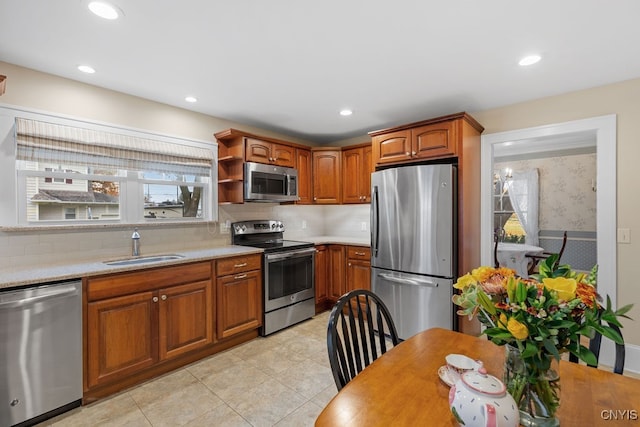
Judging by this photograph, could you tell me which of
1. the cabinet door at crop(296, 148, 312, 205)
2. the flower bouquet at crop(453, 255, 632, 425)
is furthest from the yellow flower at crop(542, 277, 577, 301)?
the cabinet door at crop(296, 148, 312, 205)

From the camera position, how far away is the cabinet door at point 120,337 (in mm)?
2094

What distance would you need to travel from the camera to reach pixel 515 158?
613 cm

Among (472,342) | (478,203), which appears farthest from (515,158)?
(472,342)

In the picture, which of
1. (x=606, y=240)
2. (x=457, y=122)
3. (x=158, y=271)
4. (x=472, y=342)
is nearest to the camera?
(x=472, y=342)

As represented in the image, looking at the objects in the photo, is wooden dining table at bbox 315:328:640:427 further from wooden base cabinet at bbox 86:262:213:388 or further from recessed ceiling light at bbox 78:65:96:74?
recessed ceiling light at bbox 78:65:96:74

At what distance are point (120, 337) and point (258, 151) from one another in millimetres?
2196

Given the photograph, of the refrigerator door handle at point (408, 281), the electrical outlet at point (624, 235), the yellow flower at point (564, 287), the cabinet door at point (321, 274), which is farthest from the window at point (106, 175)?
the electrical outlet at point (624, 235)

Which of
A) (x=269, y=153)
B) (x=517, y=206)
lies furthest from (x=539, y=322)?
(x=517, y=206)

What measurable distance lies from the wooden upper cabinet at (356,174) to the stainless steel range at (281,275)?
96cm

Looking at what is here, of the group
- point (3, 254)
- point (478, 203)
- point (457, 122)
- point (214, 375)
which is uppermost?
point (457, 122)

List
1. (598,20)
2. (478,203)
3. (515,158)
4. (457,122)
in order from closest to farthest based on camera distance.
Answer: (598,20) < (457,122) < (478,203) < (515,158)

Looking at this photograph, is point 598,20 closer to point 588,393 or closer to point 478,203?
point 478,203

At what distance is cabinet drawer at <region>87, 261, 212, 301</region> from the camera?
6.95ft

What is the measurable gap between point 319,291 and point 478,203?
2.14 m
